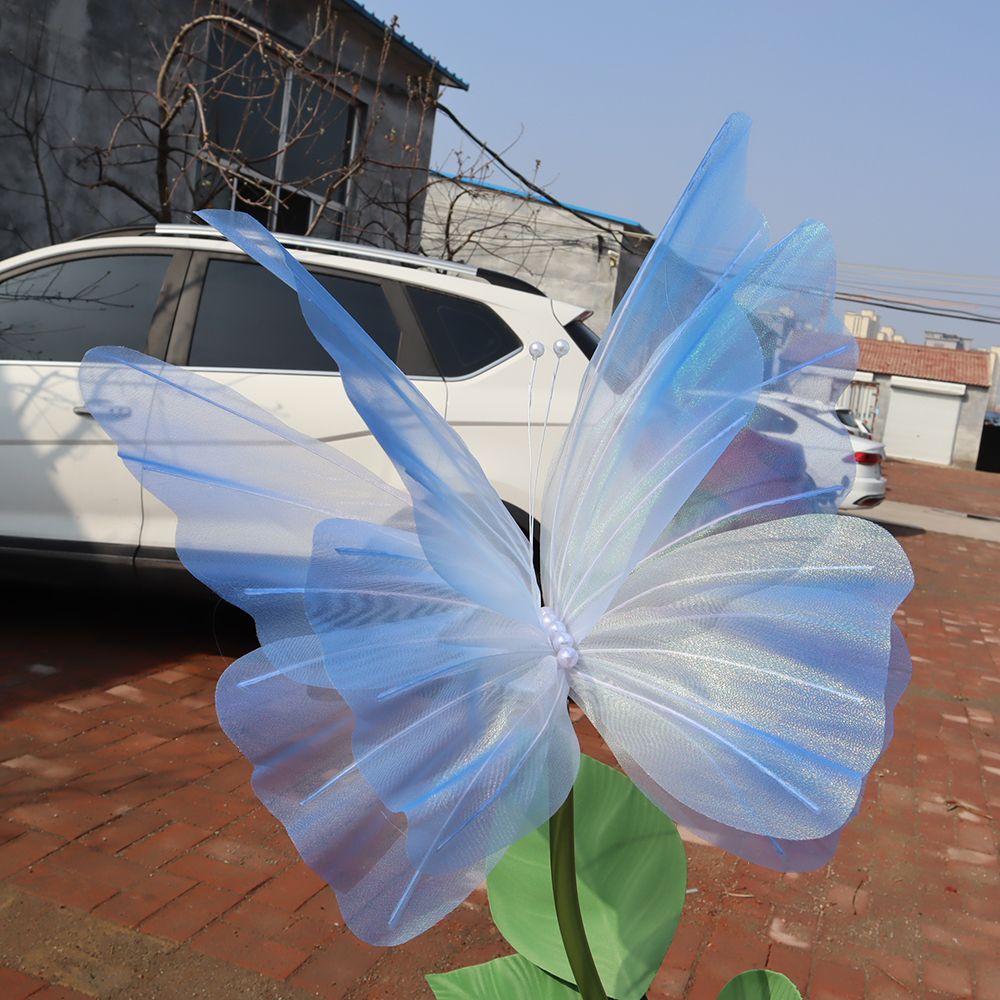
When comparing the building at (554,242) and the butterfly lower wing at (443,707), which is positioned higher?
the building at (554,242)

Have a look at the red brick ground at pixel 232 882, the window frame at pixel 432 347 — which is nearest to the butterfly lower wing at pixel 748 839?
the red brick ground at pixel 232 882

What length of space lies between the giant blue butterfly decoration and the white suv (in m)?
3.18

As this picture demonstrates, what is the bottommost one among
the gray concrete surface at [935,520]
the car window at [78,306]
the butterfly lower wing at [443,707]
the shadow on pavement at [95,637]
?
the shadow on pavement at [95,637]

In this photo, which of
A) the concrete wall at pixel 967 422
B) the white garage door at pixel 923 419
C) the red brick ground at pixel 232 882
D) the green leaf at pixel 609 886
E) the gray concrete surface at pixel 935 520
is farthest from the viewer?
the white garage door at pixel 923 419

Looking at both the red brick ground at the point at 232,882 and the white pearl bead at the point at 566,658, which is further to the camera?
the red brick ground at the point at 232,882

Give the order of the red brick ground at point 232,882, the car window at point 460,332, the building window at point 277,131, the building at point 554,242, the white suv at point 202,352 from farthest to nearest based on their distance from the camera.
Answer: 1. the building at point 554,242
2. the building window at point 277,131
3. the car window at point 460,332
4. the white suv at point 202,352
5. the red brick ground at point 232,882

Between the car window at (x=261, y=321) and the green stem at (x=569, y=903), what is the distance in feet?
11.6

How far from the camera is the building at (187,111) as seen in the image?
7484 mm

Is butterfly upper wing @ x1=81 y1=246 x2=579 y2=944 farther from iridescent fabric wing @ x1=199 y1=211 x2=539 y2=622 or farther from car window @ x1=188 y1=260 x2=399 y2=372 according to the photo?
car window @ x1=188 y1=260 x2=399 y2=372

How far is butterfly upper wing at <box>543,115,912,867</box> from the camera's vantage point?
1.12 metres

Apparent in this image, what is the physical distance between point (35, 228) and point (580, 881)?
25.0ft

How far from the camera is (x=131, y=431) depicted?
1.12m

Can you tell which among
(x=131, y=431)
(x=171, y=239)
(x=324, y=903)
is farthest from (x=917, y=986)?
(x=171, y=239)

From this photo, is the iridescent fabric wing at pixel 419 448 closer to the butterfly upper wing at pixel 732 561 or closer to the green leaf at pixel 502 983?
the butterfly upper wing at pixel 732 561
